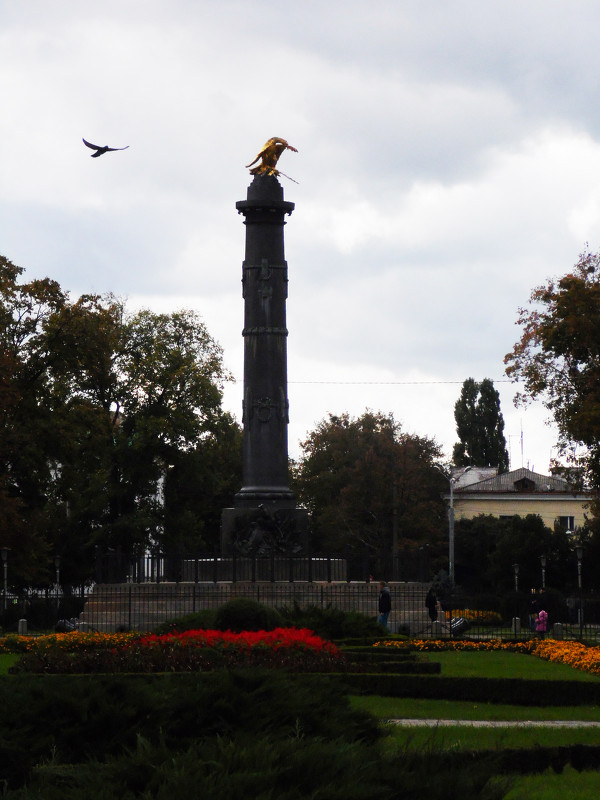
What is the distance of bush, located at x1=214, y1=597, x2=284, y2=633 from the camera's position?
22062 millimetres

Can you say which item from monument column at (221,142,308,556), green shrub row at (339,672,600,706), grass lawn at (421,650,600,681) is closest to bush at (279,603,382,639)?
grass lawn at (421,650,600,681)

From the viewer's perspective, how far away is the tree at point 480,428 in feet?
283

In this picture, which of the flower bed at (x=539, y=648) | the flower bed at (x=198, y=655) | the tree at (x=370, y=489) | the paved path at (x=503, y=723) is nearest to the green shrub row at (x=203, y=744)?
the paved path at (x=503, y=723)

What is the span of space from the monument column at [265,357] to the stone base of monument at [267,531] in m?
0.47

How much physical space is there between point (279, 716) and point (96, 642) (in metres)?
15.7

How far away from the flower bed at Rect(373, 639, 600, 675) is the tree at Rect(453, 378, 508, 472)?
5907 cm

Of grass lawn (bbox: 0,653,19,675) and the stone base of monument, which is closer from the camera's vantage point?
grass lawn (bbox: 0,653,19,675)

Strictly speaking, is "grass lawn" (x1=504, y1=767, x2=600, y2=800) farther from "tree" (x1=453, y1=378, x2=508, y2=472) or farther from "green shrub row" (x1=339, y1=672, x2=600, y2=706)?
"tree" (x1=453, y1=378, x2=508, y2=472)

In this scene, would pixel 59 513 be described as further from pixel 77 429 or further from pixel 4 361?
pixel 4 361

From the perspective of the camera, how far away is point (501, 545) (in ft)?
199

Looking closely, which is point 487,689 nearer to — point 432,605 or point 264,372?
point 432,605

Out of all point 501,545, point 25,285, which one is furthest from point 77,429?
point 501,545

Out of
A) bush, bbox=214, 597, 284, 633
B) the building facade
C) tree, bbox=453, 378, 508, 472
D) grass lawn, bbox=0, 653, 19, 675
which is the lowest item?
grass lawn, bbox=0, 653, 19, 675

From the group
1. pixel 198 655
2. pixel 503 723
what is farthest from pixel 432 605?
pixel 503 723
